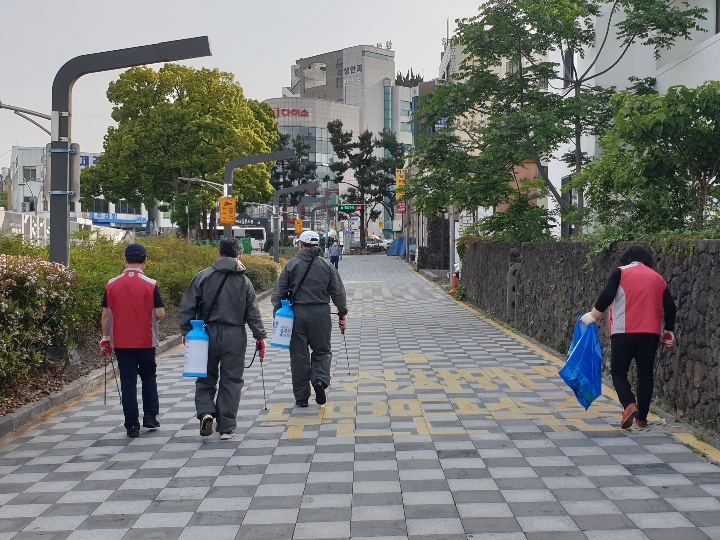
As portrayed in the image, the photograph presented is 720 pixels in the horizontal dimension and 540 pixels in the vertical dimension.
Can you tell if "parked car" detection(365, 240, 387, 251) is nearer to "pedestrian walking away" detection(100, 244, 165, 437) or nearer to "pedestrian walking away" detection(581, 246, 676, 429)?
"pedestrian walking away" detection(100, 244, 165, 437)

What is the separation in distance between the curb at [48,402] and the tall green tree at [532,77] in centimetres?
1057

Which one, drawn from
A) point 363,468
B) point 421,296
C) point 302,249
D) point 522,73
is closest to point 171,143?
point 421,296

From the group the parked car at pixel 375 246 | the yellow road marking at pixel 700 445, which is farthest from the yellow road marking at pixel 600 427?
the parked car at pixel 375 246

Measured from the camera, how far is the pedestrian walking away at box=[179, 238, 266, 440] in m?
7.82

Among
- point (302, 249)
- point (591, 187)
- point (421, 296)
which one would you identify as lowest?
point (421, 296)

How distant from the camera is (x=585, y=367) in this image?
7.98 metres

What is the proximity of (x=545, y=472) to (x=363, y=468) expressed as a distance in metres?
1.34

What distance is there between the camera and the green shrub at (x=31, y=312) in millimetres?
8406

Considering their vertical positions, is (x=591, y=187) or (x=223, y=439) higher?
(x=591, y=187)

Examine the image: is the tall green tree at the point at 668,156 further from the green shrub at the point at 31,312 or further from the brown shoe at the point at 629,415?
the green shrub at the point at 31,312

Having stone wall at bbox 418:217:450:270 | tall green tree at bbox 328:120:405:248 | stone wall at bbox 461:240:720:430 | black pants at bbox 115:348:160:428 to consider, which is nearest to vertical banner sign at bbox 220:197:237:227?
stone wall at bbox 461:240:720:430

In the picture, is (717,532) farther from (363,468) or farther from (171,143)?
(171,143)

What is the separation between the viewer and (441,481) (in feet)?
20.3

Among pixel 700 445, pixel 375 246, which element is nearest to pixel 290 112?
pixel 375 246
